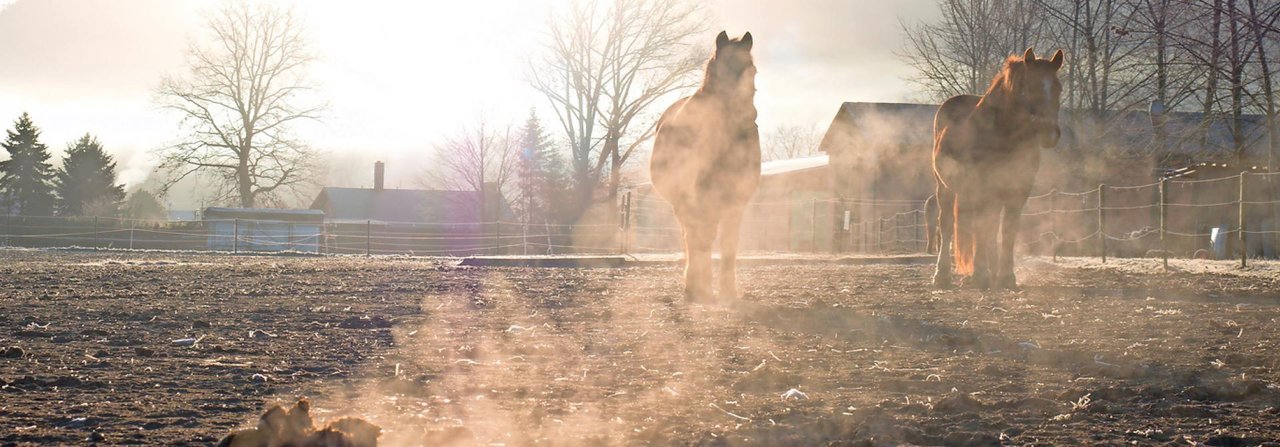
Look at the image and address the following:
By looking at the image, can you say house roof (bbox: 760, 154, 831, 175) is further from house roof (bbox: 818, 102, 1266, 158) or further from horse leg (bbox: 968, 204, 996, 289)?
horse leg (bbox: 968, 204, 996, 289)

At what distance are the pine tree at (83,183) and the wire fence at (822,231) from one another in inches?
648

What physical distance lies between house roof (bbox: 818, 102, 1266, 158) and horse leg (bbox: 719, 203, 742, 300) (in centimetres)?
1801

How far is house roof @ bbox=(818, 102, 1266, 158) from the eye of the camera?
1010 inches

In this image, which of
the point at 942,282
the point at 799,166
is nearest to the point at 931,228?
the point at 942,282

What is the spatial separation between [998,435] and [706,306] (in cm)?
414

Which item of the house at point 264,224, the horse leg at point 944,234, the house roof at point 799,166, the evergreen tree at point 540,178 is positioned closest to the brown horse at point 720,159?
the horse leg at point 944,234

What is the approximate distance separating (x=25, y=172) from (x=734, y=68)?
53.2 metres

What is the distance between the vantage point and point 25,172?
50.2 m

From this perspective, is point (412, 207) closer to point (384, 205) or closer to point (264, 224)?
point (384, 205)

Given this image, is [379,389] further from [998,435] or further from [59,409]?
[998,435]

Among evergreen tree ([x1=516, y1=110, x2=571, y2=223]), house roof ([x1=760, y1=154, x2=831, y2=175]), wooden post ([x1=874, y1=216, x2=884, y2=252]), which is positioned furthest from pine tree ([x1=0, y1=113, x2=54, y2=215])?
wooden post ([x1=874, y1=216, x2=884, y2=252])

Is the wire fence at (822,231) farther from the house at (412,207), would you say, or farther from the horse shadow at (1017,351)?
the horse shadow at (1017,351)

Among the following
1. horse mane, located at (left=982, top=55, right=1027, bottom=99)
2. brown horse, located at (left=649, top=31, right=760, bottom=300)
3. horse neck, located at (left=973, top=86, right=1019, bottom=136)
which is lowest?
brown horse, located at (left=649, top=31, right=760, bottom=300)

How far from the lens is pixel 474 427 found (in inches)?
113
